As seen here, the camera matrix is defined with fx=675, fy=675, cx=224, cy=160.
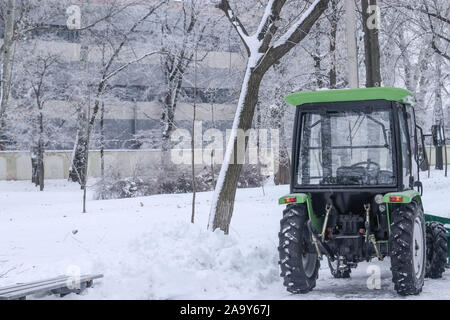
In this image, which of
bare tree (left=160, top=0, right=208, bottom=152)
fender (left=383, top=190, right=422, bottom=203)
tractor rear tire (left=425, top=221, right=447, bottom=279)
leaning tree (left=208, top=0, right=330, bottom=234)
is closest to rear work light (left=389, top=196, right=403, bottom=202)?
fender (left=383, top=190, right=422, bottom=203)

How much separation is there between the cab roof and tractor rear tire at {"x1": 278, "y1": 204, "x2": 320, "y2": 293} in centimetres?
133

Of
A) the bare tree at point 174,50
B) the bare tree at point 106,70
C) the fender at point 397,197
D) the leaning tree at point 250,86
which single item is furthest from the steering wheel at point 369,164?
the bare tree at point 106,70

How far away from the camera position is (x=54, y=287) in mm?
7672

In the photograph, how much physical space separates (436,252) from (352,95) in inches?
97.7

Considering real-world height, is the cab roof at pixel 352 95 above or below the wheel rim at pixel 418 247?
above

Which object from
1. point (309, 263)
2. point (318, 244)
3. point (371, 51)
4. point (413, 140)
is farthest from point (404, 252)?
point (371, 51)

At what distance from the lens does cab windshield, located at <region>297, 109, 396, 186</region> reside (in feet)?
27.1

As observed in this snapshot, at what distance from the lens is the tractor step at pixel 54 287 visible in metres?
7.20

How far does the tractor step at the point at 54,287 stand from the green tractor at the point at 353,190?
2.35m

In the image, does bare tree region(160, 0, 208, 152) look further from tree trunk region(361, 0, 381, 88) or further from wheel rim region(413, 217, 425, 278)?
wheel rim region(413, 217, 425, 278)

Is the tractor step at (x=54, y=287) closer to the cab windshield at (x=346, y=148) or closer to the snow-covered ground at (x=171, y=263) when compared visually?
the snow-covered ground at (x=171, y=263)

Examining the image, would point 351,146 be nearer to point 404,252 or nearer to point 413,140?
point 413,140

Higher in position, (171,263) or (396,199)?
(396,199)
